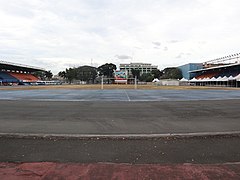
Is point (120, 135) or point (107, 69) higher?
point (107, 69)

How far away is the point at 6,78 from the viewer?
9331cm

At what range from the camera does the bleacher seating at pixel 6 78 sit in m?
90.8

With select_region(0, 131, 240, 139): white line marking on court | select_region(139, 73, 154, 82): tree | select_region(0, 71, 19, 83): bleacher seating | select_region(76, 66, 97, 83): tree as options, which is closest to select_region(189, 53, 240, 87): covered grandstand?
select_region(139, 73, 154, 82): tree

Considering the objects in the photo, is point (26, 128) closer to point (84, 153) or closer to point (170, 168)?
point (84, 153)

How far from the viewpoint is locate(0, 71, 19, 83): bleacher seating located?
298ft

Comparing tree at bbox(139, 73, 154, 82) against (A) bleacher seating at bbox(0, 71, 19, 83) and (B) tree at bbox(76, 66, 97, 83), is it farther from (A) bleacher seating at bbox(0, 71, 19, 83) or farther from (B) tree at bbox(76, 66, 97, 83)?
(A) bleacher seating at bbox(0, 71, 19, 83)

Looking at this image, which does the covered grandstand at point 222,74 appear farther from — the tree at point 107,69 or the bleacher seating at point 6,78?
the bleacher seating at point 6,78

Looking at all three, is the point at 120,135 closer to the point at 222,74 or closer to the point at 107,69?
the point at 222,74

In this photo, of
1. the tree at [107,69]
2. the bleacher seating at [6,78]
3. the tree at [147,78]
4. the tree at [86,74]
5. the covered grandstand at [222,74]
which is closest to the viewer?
the covered grandstand at [222,74]

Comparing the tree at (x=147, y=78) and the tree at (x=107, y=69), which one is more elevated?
the tree at (x=107, y=69)

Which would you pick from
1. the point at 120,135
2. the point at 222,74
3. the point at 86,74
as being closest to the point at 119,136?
the point at 120,135

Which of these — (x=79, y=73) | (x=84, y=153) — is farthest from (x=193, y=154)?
(x=79, y=73)

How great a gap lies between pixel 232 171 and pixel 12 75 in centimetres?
10986

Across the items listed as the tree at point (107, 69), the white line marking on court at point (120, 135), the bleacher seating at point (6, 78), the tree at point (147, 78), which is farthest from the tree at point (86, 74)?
the white line marking on court at point (120, 135)
